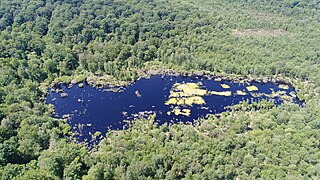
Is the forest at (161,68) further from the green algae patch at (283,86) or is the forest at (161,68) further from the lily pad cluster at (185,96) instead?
the lily pad cluster at (185,96)

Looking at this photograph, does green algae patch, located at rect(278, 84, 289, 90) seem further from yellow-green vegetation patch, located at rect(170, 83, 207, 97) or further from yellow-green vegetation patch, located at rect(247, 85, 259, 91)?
yellow-green vegetation patch, located at rect(170, 83, 207, 97)

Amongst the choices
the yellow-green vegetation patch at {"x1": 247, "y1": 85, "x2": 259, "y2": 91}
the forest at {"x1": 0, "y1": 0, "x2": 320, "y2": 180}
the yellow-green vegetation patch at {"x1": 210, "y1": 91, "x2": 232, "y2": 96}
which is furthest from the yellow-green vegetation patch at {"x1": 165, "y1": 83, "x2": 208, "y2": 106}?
the yellow-green vegetation patch at {"x1": 247, "y1": 85, "x2": 259, "y2": 91}

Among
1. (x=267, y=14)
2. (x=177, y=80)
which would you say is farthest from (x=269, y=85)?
(x=267, y=14)

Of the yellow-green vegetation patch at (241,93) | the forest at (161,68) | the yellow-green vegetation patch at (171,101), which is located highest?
the forest at (161,68)

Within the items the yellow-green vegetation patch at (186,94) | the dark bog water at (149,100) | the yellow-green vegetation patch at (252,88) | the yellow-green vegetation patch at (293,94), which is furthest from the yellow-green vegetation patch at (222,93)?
the yellow-green vegetation patch at (293,94)

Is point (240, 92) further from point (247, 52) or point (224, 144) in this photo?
point (224, 144)

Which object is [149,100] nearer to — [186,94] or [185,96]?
[185,96]
